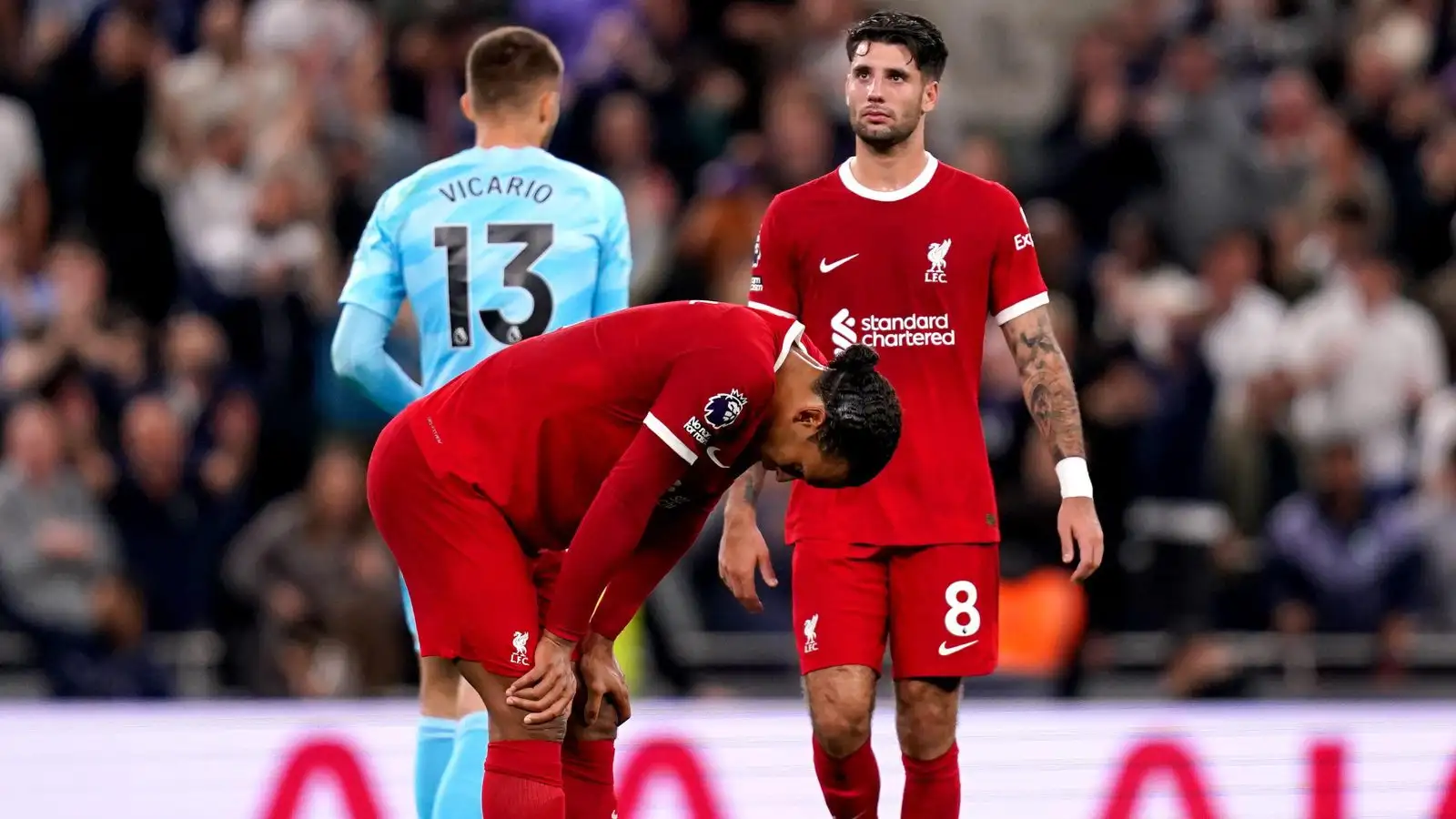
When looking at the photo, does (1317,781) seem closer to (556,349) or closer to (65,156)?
(556,349)

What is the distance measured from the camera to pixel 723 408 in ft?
19.0

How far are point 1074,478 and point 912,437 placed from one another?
20.2 inches

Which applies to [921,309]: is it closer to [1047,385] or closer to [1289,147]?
[1047,385]

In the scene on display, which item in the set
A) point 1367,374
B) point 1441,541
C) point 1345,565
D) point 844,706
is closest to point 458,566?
point 844,706

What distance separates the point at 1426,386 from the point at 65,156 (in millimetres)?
7940

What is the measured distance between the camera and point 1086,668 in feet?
37.9

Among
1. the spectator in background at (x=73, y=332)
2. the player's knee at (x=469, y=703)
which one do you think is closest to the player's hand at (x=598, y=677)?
the player's knee at (x=469, y=703)

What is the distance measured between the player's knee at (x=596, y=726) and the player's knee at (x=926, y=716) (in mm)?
1030

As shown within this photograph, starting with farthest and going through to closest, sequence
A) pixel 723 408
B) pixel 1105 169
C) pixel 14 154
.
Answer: pixel 1105 169 → pixel 14 154 → pixel 723 408

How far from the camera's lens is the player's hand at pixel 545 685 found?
19.5 feet

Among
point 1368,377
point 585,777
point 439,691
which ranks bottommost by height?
point 585,777

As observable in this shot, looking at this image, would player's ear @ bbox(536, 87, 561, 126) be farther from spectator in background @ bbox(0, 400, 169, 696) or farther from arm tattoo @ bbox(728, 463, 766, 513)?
spectator in background @ bbox(0, 400, 169, 696)

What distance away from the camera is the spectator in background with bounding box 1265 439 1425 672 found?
41.0 feet

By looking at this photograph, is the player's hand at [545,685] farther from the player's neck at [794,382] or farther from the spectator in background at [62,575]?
the spectator in background at [62,575]
